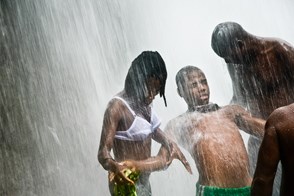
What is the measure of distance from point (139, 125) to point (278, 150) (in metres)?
2.13

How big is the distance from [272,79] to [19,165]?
23.8 ft

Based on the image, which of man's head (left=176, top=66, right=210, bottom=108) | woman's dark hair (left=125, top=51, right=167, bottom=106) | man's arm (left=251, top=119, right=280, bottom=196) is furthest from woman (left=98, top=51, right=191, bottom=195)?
man's arm (left=251, top=119, right=280, bottom=196)

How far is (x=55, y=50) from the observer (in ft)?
42.1

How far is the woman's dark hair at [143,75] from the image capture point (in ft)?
14.3

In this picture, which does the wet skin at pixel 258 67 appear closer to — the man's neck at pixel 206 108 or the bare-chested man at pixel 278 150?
the man's neck at pixel 206 108

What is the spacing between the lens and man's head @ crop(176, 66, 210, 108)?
4.92 m

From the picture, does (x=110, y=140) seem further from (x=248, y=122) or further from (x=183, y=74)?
(x=248, y=122)

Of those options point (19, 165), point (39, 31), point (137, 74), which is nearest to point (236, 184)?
point (137, 74)

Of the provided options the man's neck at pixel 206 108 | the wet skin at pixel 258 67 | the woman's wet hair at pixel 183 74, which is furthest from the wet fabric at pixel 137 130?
the wet skin at pixel 258 67

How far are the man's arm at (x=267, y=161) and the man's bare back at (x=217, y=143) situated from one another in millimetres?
1944

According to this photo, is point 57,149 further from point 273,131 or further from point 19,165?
point 273,131

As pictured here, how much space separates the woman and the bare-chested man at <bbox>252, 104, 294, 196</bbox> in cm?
170

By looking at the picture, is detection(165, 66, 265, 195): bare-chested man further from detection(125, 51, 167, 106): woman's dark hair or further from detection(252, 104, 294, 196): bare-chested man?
detection(252, 104, 294, 196): bare-chested man

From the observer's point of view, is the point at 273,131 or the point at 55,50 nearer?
the point at 273,131
